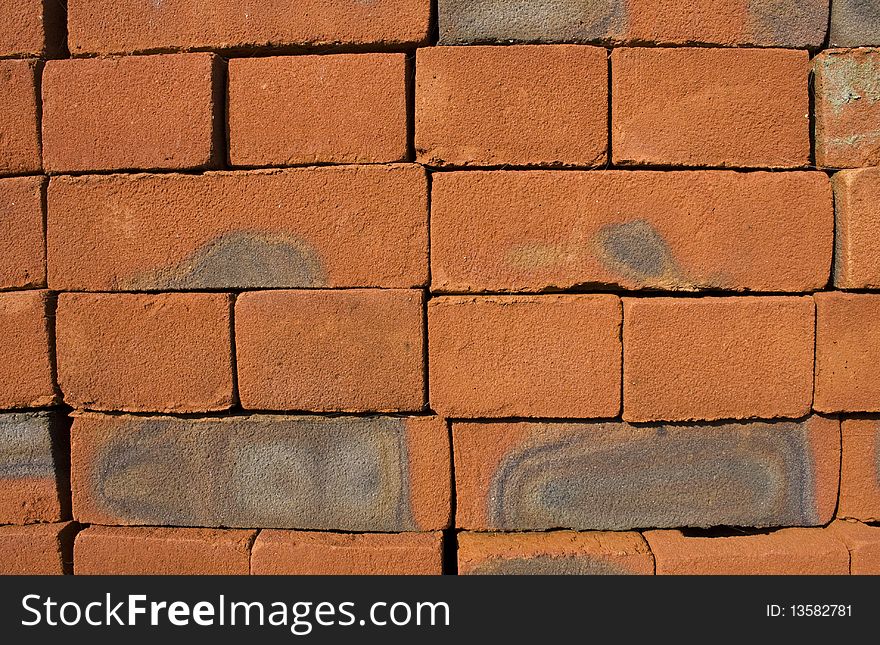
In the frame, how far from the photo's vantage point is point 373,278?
7.75ft

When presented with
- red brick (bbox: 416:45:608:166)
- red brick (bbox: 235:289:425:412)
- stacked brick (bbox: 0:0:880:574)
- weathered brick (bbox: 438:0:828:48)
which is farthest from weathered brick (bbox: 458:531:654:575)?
weathered brick (bbox: 438:0:828:48)

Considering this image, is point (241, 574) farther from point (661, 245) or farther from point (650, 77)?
point (650, 77)

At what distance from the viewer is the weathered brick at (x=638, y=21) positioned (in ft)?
7.60

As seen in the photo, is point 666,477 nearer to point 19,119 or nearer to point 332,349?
point 332,349

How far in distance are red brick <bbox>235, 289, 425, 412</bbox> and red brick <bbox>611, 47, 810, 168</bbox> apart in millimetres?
1132

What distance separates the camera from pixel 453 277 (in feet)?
7.72

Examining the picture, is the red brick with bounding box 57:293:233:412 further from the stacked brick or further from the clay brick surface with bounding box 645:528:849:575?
the clay brick surface with bounding box 645:528:849:575

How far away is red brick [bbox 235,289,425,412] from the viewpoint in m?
2.36

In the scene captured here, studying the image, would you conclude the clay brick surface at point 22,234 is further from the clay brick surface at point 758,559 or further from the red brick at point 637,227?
the clay brick surface at point 758,559

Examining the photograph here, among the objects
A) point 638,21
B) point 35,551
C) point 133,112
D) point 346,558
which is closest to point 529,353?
point 346,558

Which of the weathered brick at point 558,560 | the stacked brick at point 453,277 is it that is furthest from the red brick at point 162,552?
the weathered brick at point 558,560

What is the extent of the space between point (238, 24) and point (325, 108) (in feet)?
1.65

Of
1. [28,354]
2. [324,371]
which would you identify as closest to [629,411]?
[324,371]

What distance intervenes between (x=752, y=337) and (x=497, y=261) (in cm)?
108
